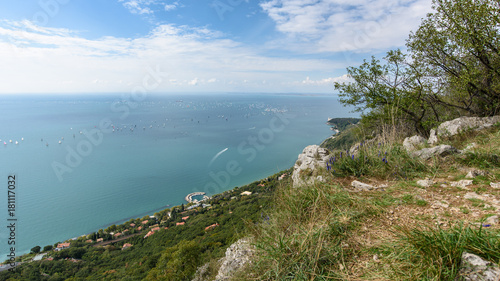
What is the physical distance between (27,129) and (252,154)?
3814 inches

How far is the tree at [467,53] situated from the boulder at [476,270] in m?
8.00

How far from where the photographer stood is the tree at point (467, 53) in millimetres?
6785

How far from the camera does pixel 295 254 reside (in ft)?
6.64

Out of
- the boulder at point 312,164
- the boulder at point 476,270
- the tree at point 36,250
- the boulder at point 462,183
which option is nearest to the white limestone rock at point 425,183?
the boulder at point 462,183

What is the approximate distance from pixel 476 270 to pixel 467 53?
31.4 ft

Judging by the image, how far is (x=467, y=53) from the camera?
24.9ft

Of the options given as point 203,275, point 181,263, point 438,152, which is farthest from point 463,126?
point 181,263

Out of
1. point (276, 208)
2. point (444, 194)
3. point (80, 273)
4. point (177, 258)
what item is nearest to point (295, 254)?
point (276, 208)

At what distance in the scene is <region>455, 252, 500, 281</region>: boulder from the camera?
4.12ft

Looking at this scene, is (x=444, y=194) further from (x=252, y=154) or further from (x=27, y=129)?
(x=27, y=129)

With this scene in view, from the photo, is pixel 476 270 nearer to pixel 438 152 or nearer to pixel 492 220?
pixel 492 220

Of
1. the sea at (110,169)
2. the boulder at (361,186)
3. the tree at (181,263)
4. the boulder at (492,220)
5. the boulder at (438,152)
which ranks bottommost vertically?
the sea at (110,169)

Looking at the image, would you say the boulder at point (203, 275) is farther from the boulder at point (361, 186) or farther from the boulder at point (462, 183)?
the boulder at point (462, 183)

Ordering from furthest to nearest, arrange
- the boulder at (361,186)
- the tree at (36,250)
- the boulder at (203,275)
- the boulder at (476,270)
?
the tree at (36,250), the boulder at (203,275), the boulder at (361,186), the boulder at (476,270)
